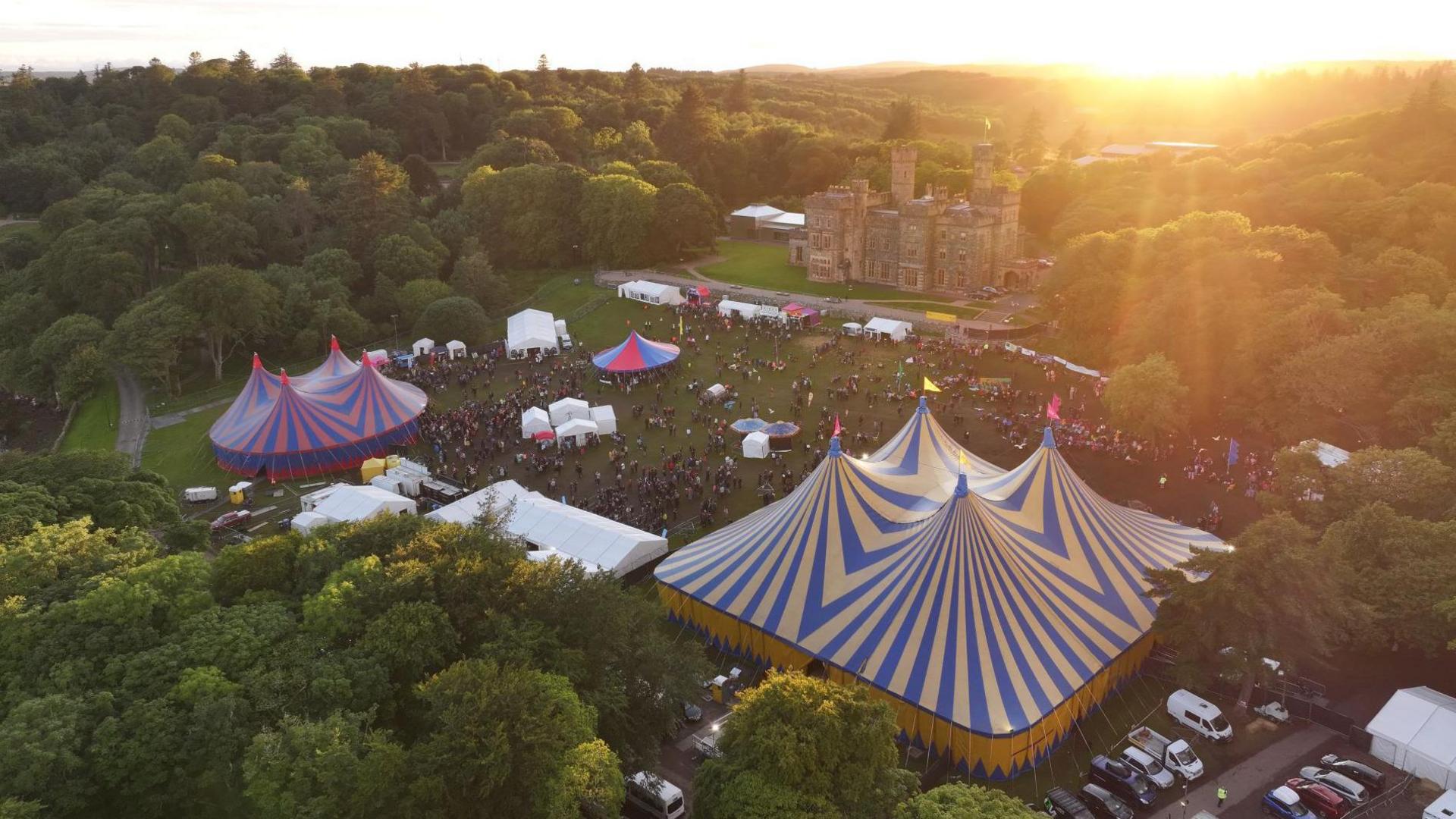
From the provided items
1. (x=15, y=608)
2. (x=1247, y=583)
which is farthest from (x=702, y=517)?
(x=15, y=608)

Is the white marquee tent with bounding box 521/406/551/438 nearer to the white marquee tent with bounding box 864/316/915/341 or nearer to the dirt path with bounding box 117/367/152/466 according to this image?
the dirt path with bounding box 117/367/152/466

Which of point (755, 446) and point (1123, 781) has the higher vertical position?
point (755, 446)

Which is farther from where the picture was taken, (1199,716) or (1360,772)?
(1199,716)

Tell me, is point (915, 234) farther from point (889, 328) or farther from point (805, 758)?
point (805, 758)

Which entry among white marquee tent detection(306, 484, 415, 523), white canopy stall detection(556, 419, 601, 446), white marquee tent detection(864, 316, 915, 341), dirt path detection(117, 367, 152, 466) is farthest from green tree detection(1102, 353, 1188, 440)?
dirt path detection(117, 367, 152, 466)

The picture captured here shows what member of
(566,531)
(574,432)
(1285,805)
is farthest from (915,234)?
(1285,805)

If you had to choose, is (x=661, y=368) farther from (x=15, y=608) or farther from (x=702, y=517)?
(x=15, y=608)
